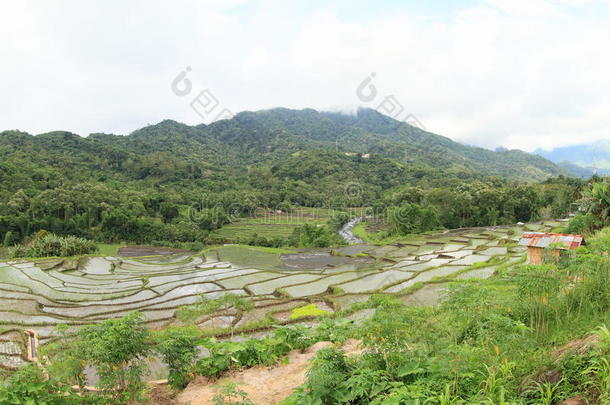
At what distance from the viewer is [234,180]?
9719cm

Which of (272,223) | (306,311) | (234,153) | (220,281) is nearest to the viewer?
(306,311)

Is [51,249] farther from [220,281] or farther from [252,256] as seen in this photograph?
[220,281]

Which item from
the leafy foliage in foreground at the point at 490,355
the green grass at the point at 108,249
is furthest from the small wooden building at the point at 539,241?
the green grass at the point at 108,249

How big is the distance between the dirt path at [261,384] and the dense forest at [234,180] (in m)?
40.4

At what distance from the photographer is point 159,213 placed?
58.2 metres

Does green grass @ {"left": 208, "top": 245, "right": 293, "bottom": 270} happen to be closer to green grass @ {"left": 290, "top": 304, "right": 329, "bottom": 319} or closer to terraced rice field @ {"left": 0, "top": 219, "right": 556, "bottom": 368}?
terraced rice field @ {"left": 0, "top": 219, "right": 556, "bottom": 368}

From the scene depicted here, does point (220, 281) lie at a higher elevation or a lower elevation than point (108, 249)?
lower

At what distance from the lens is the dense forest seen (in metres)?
48.2

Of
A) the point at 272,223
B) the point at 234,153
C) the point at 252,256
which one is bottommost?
the point at 252,256

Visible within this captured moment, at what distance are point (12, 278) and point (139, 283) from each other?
→ 8.51m

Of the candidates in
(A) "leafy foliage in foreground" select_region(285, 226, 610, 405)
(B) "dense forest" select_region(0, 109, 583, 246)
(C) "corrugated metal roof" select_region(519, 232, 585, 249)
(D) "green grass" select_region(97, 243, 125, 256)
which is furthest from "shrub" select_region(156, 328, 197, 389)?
(B) "dense forest" select_region(0, 109, 583, 246)

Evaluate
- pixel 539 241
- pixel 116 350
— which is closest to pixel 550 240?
pixel 539 241

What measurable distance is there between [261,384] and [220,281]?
16.3 meters

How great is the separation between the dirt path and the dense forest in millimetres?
40383
